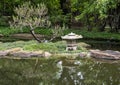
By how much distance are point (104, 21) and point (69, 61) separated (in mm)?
11515

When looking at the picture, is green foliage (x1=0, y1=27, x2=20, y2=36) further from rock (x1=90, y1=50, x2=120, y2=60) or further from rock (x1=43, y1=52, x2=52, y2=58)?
rock (x1=90, y1=50, x2=120, y2=60)

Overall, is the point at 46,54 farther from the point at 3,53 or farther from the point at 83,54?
the point at 3,53

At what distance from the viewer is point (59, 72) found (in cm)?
1340

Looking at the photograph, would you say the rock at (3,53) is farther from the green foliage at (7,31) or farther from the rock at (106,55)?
the green foliage at (7,31)

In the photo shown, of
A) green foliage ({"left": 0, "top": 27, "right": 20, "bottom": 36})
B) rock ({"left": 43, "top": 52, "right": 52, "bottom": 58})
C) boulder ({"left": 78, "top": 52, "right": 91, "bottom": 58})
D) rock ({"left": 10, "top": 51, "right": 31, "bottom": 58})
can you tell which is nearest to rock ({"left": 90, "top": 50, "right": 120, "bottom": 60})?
boulder ({"left": 78, "top": 52, "right": 91, "bottom": 58})

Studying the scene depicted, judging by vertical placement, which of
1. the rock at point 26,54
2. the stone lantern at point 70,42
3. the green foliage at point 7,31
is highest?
the stone lantern at point 70,42

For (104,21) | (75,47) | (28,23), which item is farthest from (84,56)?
(104,21)

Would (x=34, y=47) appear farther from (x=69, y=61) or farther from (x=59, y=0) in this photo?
(x=59, y=0)

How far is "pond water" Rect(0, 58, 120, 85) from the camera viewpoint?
38.6 ft

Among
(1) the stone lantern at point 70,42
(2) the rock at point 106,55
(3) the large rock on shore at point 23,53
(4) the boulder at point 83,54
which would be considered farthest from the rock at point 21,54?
(2) the rock at point 106,55

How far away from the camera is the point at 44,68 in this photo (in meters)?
14.3

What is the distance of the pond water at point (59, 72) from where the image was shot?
38.6 feet

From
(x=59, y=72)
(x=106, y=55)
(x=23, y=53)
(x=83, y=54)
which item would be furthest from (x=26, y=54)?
(x=106, y=55)

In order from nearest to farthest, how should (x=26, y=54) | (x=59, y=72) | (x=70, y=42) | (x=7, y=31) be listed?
(x=59, y=72), (x=26, y=54), (x=70, y=42), (x=7, y=31)
